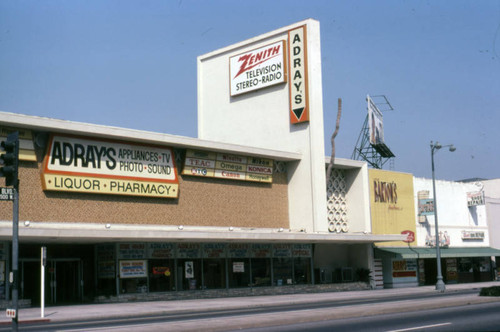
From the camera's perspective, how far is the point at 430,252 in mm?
52562

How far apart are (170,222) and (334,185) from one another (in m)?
15.4

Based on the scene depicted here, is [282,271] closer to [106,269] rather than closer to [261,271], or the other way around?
[261,271]

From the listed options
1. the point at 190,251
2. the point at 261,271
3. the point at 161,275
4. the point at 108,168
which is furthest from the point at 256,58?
the point at 161,275

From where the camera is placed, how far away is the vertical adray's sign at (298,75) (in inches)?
1756

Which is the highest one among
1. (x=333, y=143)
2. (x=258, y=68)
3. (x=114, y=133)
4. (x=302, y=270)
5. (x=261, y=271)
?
(x=258, y=68)

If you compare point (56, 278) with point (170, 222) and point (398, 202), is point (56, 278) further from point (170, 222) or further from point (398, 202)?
point (398, 202)

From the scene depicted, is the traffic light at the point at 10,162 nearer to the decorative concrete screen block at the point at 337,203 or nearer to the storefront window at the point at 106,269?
the storefront window at the point at 106,269

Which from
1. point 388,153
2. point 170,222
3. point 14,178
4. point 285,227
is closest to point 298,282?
point 285,227

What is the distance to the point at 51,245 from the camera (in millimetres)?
35625

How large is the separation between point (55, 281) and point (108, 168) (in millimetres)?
6661

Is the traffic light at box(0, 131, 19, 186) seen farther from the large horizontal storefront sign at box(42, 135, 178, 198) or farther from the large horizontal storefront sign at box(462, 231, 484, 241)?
the large horizontal storefront sign at box(462, 231, 484, 241)

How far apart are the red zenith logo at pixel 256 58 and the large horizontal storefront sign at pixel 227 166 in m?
7.90

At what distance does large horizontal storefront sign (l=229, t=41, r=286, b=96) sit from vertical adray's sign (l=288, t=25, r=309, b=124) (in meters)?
0.67

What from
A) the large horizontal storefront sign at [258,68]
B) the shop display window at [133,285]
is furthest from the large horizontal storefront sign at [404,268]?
the shop display window at [133,285]
